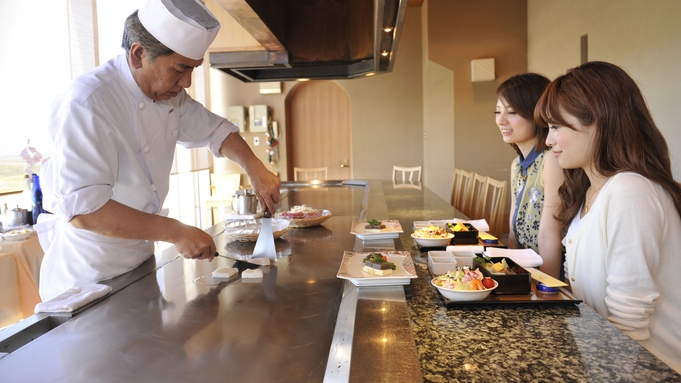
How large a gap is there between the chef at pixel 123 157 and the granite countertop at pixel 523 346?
705mm

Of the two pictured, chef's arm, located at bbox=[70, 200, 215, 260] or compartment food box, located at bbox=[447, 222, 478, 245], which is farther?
compartment food box, located at bbox=[447, 222, 478, 245]

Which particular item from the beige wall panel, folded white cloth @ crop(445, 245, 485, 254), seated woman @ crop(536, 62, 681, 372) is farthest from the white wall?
the beige wall panel

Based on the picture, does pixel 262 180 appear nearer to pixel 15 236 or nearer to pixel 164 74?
pixel 164 74

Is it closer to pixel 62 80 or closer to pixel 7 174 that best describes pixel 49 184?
pixel 7 174

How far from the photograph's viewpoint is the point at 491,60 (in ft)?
19.4

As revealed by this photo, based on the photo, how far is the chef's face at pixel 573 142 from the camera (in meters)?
1.28

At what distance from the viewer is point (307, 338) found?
970 millimetres

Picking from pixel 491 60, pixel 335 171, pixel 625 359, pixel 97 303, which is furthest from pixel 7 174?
pixel 491 60

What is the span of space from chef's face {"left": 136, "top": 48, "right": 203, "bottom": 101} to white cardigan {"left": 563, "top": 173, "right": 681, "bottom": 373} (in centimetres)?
125

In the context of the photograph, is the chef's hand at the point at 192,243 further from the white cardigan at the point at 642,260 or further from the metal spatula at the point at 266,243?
the white cardigan at the point at 642,260

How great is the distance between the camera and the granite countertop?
0.77 m

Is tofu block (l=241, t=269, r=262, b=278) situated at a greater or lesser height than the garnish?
lesser

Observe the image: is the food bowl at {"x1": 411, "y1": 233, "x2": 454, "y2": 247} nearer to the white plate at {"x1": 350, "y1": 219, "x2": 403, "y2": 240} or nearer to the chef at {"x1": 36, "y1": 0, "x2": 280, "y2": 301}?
the white plate at {"x1": 350, "y1": 219, "x2": 403, "y2": 240}

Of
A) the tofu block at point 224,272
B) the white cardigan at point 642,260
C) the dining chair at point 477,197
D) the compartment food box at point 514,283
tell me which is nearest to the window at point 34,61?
the tofu block at point 224,272
